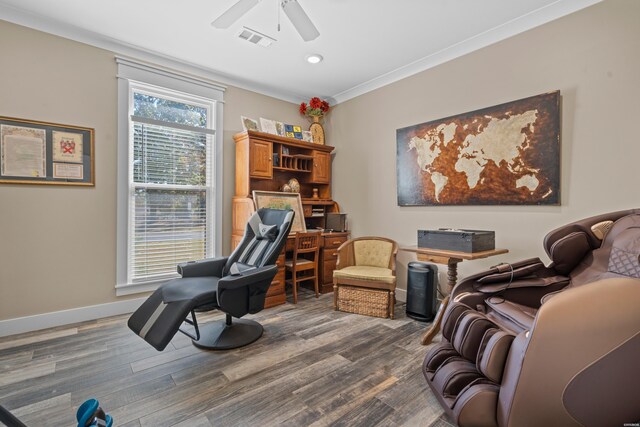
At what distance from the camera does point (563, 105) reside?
2.48 m

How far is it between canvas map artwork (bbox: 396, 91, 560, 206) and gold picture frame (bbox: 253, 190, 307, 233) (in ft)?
4.27

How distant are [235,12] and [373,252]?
8.89ft

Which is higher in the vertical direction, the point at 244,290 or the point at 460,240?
the point at 460,240

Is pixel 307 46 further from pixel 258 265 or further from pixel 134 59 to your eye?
pixel 258 265

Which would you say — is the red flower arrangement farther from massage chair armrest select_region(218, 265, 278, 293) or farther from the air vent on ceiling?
massage chair armrest select_region(218, 265, 278, 293)

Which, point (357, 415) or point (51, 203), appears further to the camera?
point (51, 203)

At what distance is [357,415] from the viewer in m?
1.64

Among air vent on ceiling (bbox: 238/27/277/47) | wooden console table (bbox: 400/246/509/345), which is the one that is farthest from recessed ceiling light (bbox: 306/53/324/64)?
wooden console table (bbox: 400/246/509/345)

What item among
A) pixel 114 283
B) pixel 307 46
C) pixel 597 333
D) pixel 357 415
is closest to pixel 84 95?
pixel 114 283

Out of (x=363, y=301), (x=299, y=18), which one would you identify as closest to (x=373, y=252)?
(x=363, y=301)

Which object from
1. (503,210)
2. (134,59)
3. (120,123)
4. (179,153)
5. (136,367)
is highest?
(134,59)

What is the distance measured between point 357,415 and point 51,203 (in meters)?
3.16

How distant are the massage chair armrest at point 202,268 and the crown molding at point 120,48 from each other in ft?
7.39

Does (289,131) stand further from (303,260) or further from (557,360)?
(557,360)
